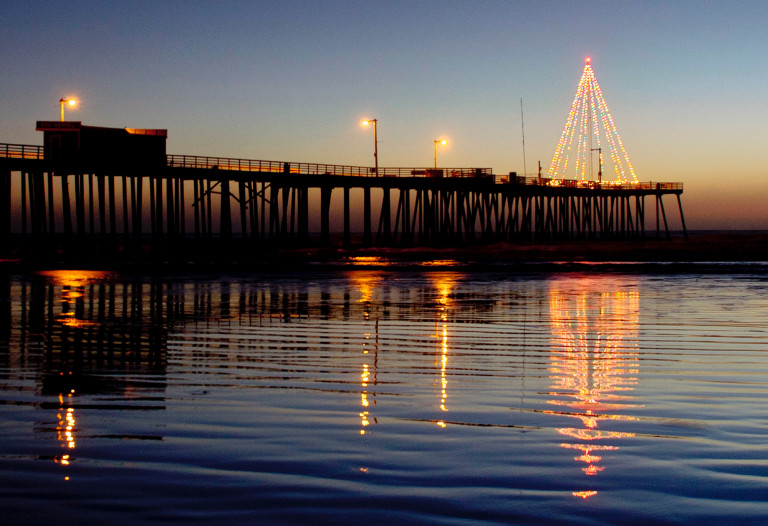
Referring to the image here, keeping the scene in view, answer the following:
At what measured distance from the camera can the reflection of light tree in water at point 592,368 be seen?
5309 mm

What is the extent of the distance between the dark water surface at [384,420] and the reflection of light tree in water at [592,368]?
0.11 feet

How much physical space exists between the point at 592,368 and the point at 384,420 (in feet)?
9.97

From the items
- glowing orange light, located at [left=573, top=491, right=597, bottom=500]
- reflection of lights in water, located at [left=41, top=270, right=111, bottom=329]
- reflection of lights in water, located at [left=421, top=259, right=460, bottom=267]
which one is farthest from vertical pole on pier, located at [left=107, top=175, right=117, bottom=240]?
glowing orange light, located at [left=573, top=491, right=597, bottom=500]

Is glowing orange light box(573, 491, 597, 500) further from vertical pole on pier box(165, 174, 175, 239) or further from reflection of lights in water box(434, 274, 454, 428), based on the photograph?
vertical pole on pier box(165, 174, 175, 239)

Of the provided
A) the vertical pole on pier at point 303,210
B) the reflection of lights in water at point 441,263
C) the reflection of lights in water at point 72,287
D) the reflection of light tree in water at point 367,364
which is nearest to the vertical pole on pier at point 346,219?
the vertical pole on pier at point 303,210

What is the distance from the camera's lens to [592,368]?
8117mm

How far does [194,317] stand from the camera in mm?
13328

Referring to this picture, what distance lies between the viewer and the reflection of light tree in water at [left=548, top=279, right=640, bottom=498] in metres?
5.31

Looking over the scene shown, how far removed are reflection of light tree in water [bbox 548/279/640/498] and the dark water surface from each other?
3 centimetres

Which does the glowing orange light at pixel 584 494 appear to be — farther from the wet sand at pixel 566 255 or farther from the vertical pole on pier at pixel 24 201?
the vertical pole on pier at pixel 24 201

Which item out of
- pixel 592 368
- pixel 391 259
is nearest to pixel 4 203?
pixel 391 259

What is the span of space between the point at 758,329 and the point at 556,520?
873cm

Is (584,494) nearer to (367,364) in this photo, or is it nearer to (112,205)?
(367,364)

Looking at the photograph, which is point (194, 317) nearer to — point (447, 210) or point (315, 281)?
point (315, 281)
